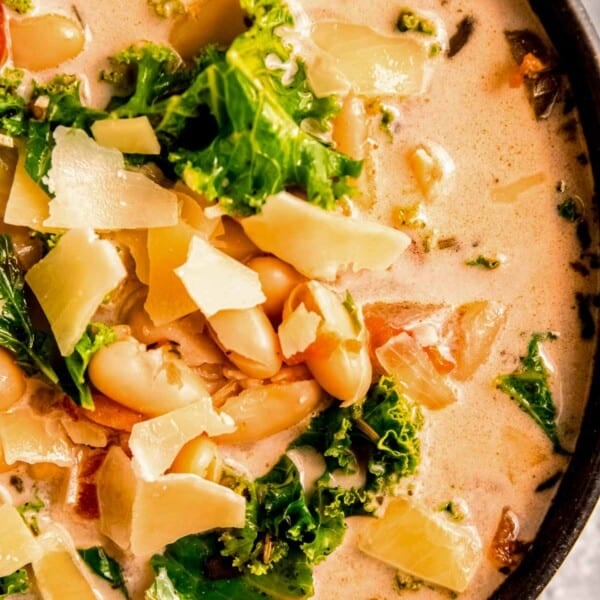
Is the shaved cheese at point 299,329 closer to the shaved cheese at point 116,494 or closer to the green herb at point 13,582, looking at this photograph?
the shaved cheese at point 116,494

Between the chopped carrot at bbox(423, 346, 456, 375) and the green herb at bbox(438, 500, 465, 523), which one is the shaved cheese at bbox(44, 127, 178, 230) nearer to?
the chopped carrot at bbox(423, 346, 456, 375)

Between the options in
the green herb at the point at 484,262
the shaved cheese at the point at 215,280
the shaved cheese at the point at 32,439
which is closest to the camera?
the shaved cheese at the point at 215,280

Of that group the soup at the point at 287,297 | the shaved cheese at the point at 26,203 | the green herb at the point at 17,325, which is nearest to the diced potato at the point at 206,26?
the soup at the point at 287,297

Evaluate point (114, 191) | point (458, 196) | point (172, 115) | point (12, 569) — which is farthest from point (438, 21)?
point (12, 569)

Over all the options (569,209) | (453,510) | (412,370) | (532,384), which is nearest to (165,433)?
(412,370)

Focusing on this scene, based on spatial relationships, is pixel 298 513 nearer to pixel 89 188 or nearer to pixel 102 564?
pixel 102 564
